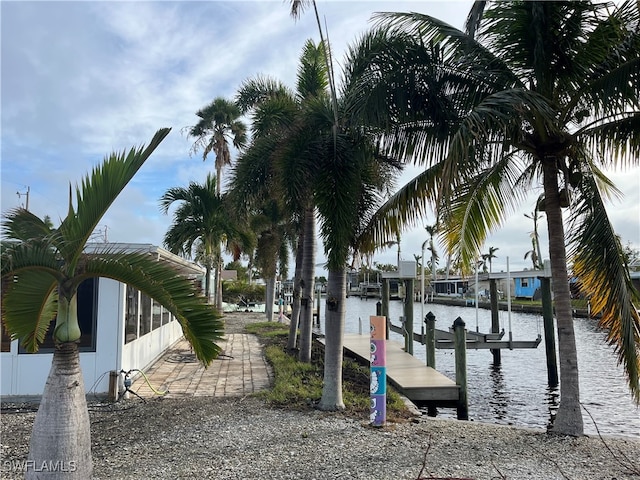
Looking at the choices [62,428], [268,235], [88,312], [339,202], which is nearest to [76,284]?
[62,428]

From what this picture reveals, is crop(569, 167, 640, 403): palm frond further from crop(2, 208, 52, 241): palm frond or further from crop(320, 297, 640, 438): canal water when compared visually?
crop(2, 208, 52, 241): palm frond

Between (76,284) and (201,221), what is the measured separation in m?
14.9

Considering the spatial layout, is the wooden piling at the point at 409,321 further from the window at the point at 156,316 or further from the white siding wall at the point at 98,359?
the white siding wall at the point at 98,359

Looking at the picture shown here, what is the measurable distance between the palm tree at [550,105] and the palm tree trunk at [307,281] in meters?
4.45

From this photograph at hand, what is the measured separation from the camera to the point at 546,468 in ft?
17.3

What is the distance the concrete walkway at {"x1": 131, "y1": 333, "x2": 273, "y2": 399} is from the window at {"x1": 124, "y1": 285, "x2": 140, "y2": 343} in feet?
2.86

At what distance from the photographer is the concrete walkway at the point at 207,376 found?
8875mm

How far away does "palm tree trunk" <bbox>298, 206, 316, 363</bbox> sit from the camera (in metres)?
11.6

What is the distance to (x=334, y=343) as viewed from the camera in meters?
7.62

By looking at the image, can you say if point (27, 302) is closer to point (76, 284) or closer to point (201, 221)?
point (76, 284)

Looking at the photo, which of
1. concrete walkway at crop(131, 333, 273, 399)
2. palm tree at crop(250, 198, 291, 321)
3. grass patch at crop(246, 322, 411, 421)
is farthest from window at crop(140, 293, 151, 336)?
palm tree at crop(250, 198, 291, 321)

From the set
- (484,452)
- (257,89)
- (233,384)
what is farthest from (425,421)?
(257,89)

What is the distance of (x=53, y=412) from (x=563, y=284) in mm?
6153

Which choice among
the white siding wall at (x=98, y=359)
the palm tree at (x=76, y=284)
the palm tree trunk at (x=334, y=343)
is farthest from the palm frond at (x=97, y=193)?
the white siding wall at (x=98, y=359)
